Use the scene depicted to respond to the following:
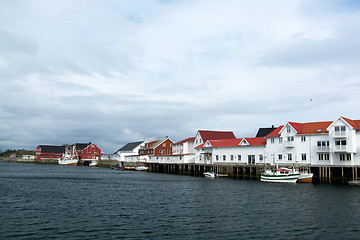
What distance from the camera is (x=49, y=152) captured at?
573 ft

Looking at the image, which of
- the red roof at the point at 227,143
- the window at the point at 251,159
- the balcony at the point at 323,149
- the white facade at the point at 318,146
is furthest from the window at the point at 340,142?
the red roof at the point at 227,143

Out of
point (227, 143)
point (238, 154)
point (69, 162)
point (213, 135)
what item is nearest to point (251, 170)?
point (238, 154)

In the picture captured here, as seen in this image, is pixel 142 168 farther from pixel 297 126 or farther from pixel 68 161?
pixel 68 161

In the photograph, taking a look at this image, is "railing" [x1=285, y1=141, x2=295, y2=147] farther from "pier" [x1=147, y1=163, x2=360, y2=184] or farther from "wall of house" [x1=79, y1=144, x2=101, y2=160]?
"wall of house" [x1=79, y1=144, x2=101, y2=160]

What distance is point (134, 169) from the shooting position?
10694 cm

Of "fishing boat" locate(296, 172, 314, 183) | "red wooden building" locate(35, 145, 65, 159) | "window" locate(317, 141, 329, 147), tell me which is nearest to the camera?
"fishing boat" locate(296, 172, 314, 183)

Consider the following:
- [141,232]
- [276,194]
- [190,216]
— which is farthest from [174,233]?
[276,194]

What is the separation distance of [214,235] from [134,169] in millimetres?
88200

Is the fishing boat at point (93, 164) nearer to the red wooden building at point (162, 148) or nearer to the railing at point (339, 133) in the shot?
the red wooden building at point (162, 148)

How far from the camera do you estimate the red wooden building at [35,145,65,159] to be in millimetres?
172625

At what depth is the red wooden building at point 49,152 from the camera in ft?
566

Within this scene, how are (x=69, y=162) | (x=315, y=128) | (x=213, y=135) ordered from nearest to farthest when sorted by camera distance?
(x=315, y=128)
(x=213, y=135)
(x=69, y=162)

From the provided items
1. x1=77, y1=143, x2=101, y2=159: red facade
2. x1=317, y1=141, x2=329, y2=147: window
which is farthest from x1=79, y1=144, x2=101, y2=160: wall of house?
x1=317, y1=141, x2=329, y2=147: window

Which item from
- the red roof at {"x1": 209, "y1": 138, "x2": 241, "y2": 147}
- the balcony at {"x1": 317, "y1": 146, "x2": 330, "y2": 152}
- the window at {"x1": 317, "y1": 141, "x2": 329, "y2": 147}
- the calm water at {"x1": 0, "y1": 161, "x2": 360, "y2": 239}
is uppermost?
the red roof at {"x1": 209, "y1": 138, "x2": 241, "y2": 147}
